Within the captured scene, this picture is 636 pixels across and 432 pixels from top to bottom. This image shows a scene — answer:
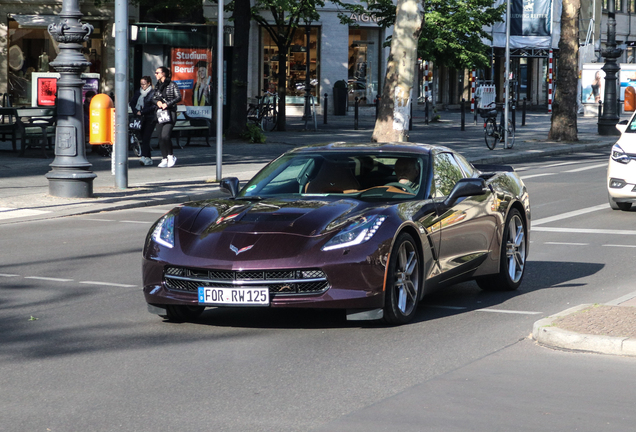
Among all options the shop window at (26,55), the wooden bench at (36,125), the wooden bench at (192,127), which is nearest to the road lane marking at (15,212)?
the wooden bench at (36,125)

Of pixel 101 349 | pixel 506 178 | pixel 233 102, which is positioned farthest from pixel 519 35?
pixel 101 349

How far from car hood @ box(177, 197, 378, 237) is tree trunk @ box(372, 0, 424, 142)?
17685mm

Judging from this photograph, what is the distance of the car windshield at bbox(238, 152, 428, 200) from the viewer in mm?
8281

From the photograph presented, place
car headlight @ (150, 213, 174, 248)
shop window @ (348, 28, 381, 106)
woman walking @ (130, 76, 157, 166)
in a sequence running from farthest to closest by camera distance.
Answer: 1. shop window @ (348, 28, 381, 106)
2. woman walking @ (130, 76, 157, 166)
3. car headlight @ (150, 213, 174, 248)

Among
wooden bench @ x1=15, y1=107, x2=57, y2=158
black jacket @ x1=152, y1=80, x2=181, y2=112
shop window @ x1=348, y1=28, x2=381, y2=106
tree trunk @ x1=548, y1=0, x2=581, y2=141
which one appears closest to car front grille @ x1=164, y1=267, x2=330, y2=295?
black jacket @ x1=152, y1=80, x2=181, y2=112

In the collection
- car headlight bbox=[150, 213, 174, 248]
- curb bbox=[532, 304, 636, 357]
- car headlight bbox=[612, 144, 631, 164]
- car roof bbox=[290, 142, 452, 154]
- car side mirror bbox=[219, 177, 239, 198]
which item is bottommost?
curb bbox=[532, 304, 636, 357]

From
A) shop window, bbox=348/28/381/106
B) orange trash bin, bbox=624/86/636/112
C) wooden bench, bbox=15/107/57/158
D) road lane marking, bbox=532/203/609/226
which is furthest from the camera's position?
shop window, bbox=348/28/381/106

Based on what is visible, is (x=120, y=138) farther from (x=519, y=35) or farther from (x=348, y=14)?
(x=519, y=35)

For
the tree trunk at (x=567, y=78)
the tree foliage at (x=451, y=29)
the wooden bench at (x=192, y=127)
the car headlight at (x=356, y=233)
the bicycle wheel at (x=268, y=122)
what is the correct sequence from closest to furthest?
1. the car headlight at (x=356, y=233)
2. the wooden bench at (x=192, y=127)
3. the tree trunk at (x=567, y=78)
4. the bicycle wheel at (x=268, y=122)
5. the tree foliage at (x=451, y=29)

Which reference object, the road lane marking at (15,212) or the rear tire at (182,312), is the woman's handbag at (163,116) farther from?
the rear tire at (182,312)

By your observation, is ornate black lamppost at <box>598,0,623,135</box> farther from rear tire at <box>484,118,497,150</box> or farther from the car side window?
the car side window

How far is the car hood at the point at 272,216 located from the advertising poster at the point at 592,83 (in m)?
41.6

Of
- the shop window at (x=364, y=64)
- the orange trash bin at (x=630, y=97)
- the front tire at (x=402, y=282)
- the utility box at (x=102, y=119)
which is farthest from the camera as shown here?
the shop window at (x=364, y=64)

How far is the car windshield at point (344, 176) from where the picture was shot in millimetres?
8281
